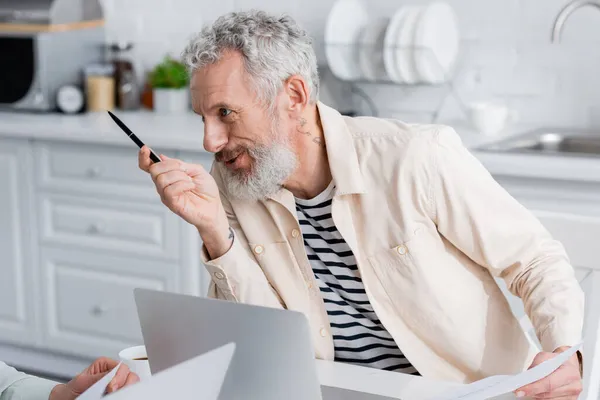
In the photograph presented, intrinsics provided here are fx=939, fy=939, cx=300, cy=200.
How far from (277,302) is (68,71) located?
7.21 feet

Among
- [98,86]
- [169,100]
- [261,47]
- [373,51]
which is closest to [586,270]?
[261,47]

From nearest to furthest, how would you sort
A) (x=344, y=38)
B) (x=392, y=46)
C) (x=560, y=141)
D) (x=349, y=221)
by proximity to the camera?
1. (x=349, y=221)
2. (x=560, y=141)
3. (x=392, y=46)
4. (x=344, y=38)

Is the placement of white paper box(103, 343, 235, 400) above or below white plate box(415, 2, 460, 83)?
below

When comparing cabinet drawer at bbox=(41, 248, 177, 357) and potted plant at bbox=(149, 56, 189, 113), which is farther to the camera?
potted plant at bbox=(149, 56, 189, 113)

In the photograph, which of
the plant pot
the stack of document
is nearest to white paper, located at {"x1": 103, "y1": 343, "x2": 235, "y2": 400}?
the stack of document

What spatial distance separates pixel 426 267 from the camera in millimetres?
1588

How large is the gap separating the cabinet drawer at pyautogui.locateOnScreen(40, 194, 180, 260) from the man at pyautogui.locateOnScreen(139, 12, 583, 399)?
1414mm

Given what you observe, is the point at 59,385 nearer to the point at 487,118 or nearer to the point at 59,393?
the point at 59,393

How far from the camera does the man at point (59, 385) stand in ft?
3.81

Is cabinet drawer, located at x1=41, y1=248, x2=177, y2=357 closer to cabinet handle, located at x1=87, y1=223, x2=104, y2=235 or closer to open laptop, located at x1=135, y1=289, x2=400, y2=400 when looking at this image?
cabinet handle, located at x1=87, y1=223, x2=104, y2=235

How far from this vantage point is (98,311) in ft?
10.8

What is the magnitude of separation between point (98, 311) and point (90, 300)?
48 millimetres

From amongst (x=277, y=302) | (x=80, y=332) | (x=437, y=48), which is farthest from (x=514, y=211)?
(x=80, y=332)

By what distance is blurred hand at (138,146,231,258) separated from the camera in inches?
57.9
